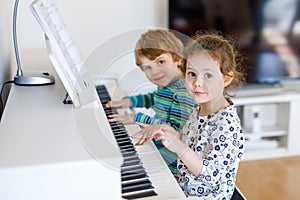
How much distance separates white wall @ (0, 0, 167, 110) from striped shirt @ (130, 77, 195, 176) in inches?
38.6

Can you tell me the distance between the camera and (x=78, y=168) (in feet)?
2.65

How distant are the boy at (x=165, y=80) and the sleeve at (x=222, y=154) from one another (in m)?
0.21

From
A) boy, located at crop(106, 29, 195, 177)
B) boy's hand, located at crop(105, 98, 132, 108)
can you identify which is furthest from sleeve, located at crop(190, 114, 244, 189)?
boy's hand, located at crop(105, 98, 132, 108)

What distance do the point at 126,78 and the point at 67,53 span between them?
1146mm

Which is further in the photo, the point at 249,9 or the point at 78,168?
the point at 249,9

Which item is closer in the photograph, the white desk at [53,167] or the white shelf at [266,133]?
the white desk at [53,167]

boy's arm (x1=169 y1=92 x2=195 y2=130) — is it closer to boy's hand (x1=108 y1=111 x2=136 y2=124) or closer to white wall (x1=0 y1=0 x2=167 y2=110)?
boy's hand (x1=108 y1=111 x2=136 y2=124)

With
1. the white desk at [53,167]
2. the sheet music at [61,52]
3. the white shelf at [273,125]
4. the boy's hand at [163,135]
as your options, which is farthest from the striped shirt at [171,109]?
the white shelf at [273,125]

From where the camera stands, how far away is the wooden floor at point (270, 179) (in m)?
2.22

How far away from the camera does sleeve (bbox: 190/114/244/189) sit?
111 centimetres

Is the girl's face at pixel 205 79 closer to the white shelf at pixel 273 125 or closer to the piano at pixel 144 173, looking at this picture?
the piano at pixel 144 173

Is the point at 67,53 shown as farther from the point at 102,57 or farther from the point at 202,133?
the point at 102,57

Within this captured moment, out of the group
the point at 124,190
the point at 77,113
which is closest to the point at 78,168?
the point at 124,190

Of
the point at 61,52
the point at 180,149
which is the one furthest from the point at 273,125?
the point at 61,52
